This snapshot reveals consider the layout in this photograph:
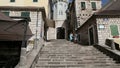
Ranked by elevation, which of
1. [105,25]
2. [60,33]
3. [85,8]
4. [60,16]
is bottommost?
[60,33]

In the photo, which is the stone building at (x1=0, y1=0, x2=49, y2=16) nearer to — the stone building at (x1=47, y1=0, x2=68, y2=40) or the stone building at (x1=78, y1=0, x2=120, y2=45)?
the stone building at (x1=78, y1=0, x2=120, y2=45)

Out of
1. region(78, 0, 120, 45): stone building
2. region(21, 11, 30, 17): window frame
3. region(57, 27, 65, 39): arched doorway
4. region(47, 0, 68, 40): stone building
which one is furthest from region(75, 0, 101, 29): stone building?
region(57, 27, 65, 39): arched doorway

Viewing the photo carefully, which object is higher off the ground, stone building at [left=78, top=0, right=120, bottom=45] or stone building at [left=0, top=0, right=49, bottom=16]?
stone building at [left=0, top=0, right=49, bottom=16]

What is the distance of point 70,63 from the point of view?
8797 mm

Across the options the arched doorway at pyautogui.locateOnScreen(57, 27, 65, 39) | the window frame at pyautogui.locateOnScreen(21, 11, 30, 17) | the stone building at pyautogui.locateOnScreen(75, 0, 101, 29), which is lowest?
the arched doorway at pyautogui.locateOnScreen(57, 27, 65, 39)

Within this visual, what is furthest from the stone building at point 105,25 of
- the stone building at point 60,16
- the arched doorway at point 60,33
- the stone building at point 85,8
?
the arched doorway at point 60,33

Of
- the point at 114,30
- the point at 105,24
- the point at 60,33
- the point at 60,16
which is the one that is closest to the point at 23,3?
the point at 105,24

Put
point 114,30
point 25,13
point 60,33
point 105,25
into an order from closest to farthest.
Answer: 1. point 114,30
2. point 105,25
3. point 25,13
4. point 60,33

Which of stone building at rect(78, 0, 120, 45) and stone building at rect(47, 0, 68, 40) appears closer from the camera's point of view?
stone building at rect(78, 0, 120, 45)

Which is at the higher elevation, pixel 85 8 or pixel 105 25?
pixel 85 8

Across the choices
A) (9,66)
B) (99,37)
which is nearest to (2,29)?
(9,66)

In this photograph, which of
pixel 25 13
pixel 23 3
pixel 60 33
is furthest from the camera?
pixel 60 33

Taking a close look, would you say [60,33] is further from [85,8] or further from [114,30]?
[114,30]

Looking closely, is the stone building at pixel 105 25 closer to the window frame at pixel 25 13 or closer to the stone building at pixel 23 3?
the window frame at pixel 25 13
